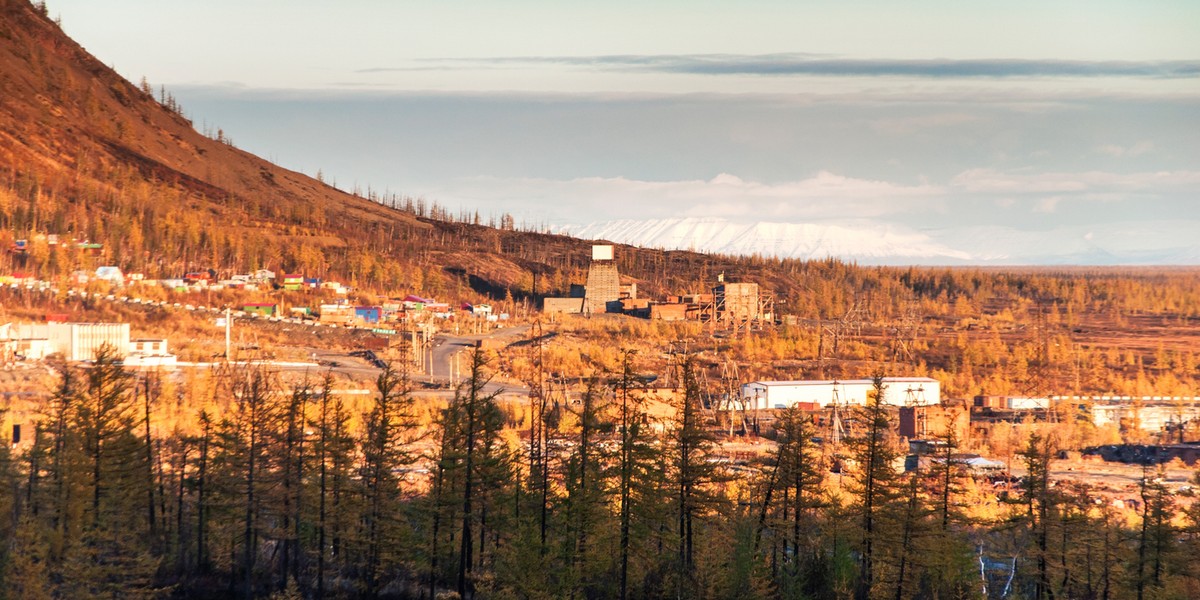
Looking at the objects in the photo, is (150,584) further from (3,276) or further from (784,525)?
(3,276)

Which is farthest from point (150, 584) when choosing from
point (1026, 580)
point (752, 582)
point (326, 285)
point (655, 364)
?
point (326, 285)

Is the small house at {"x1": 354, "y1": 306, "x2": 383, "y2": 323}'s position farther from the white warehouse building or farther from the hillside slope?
the white warehouse building

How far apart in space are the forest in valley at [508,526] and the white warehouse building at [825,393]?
134ft

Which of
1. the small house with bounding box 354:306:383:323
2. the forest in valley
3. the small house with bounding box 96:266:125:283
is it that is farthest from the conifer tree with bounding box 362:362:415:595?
the small house with bounding box 96:266:125:283

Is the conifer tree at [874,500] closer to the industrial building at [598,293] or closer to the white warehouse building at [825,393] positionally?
the white warehouse building at [825,393]

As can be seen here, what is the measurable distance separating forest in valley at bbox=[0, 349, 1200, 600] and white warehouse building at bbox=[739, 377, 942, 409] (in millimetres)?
40922

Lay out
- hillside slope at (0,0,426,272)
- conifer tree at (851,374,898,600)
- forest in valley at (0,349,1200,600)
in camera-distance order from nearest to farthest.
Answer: conifer tree at (851,374,898,600) → forest in valley at (0,349,1200,600) → hillside slope at (0,0,426,272)

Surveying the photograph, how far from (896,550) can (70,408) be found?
2965 cm

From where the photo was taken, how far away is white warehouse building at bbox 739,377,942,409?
3438 inches

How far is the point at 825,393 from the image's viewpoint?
8812 centimetres

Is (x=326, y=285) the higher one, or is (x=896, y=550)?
(x=326, y=285)

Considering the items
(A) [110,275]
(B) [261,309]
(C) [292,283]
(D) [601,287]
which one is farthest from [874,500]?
(D) [601,287]

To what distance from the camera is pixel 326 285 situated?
471 feet

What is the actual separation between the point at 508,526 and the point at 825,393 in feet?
164
